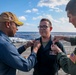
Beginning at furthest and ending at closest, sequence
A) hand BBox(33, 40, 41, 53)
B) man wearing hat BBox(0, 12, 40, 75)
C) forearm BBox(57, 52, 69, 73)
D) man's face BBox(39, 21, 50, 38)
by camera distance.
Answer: man's face BBox(39, 21, 50, 38)
hand BBox(33, 40, 41, 53)
man wearing hat BBox(0, 12, 40, 75)
forearm BBox(57, 52, 69, 73)

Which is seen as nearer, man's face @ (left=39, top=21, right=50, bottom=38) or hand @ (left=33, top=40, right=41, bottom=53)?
hand @ (left=33, top=40, right=41, bottom=53)

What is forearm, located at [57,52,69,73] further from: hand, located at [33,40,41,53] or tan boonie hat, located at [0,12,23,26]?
tan boonie hat, located at [0,12,23,26]

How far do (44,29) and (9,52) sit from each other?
1.34m

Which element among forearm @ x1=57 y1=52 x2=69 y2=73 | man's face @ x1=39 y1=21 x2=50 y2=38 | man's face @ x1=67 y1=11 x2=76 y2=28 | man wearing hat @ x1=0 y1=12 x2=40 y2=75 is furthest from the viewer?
man's face @ x1=39 y1=21 x2=50 y2=38

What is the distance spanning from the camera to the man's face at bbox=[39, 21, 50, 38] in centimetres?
435

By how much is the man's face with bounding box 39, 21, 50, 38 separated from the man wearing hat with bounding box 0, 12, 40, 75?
0.87 metres

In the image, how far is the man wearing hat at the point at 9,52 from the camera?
319 centimetres

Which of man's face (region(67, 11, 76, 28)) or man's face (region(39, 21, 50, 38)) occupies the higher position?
man's face (region(67, 11, 76, 28))

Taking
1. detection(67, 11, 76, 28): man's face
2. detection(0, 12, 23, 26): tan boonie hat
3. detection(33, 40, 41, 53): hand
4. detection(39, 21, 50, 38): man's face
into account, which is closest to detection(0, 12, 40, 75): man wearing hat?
detection(0, 12, 23, 26): tan boonie hat

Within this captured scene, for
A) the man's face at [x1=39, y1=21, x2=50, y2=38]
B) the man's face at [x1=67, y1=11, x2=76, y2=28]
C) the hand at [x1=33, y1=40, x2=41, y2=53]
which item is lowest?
the hand at [x1=33, y1=40, x2=41, y2=53]

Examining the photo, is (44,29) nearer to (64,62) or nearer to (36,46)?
(36,46)

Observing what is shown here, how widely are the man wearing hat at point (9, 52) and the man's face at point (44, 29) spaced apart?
34.4 inches

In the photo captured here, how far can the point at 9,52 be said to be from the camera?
3172mm

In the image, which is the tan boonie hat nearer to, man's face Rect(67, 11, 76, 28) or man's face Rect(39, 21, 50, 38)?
man's face Rect(39, 21, 50, 38)
